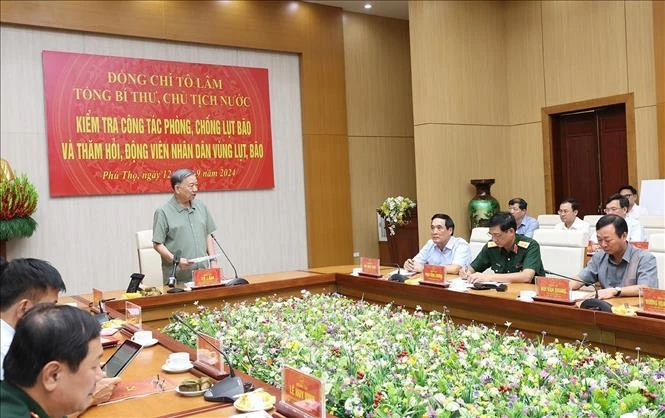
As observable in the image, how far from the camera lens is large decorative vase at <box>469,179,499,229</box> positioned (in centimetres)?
732

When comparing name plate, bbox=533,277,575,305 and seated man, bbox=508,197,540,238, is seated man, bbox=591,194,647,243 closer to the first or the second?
seated man, bbox=508,197,540,238

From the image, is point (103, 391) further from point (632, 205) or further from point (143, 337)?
point (632, 205)

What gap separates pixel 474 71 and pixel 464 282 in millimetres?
4856

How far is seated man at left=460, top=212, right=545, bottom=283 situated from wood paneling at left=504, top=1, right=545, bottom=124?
14.1 feet

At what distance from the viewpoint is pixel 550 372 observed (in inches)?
71.9

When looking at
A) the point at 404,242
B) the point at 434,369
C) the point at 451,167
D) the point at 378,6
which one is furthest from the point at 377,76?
the point at 434,369

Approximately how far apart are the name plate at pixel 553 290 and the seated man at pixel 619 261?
13.5 inches

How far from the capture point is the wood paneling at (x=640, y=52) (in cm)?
656

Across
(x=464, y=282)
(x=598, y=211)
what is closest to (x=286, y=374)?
(x=464, y=282)

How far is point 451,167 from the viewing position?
7.45 meters

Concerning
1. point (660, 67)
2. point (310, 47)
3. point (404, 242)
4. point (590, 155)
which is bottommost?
point (404, 242)

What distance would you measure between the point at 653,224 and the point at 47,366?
5.51 m

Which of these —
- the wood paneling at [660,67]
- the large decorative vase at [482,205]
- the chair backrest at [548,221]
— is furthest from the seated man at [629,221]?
the large decorative vase at [482,205]

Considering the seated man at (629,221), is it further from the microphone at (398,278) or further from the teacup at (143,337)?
the teacup at (143,337)
